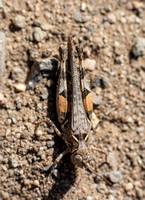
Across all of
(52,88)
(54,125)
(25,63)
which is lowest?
(54,125)

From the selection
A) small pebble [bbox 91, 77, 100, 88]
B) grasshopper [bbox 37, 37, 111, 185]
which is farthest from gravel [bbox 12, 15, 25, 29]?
small pebble [bbox 91, 77, 100, 88]

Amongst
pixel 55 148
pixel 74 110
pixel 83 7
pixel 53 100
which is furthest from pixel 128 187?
pixel 83 7

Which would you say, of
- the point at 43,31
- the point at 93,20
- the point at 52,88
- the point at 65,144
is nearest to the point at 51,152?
the point at 65,144

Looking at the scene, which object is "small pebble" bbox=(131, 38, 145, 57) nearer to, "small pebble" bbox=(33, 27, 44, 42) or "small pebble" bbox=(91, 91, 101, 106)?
"small pebble" bbox=(91, 91, 101, 106)

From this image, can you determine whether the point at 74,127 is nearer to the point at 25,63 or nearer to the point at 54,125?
the point at 54,125

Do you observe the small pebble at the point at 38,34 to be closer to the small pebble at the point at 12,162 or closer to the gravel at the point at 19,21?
the gravel at the point at 19,21

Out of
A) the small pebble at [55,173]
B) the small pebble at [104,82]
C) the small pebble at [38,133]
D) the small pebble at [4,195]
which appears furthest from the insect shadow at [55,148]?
the small pebble at [104,82]

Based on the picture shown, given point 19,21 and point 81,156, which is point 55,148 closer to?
point 81,156
